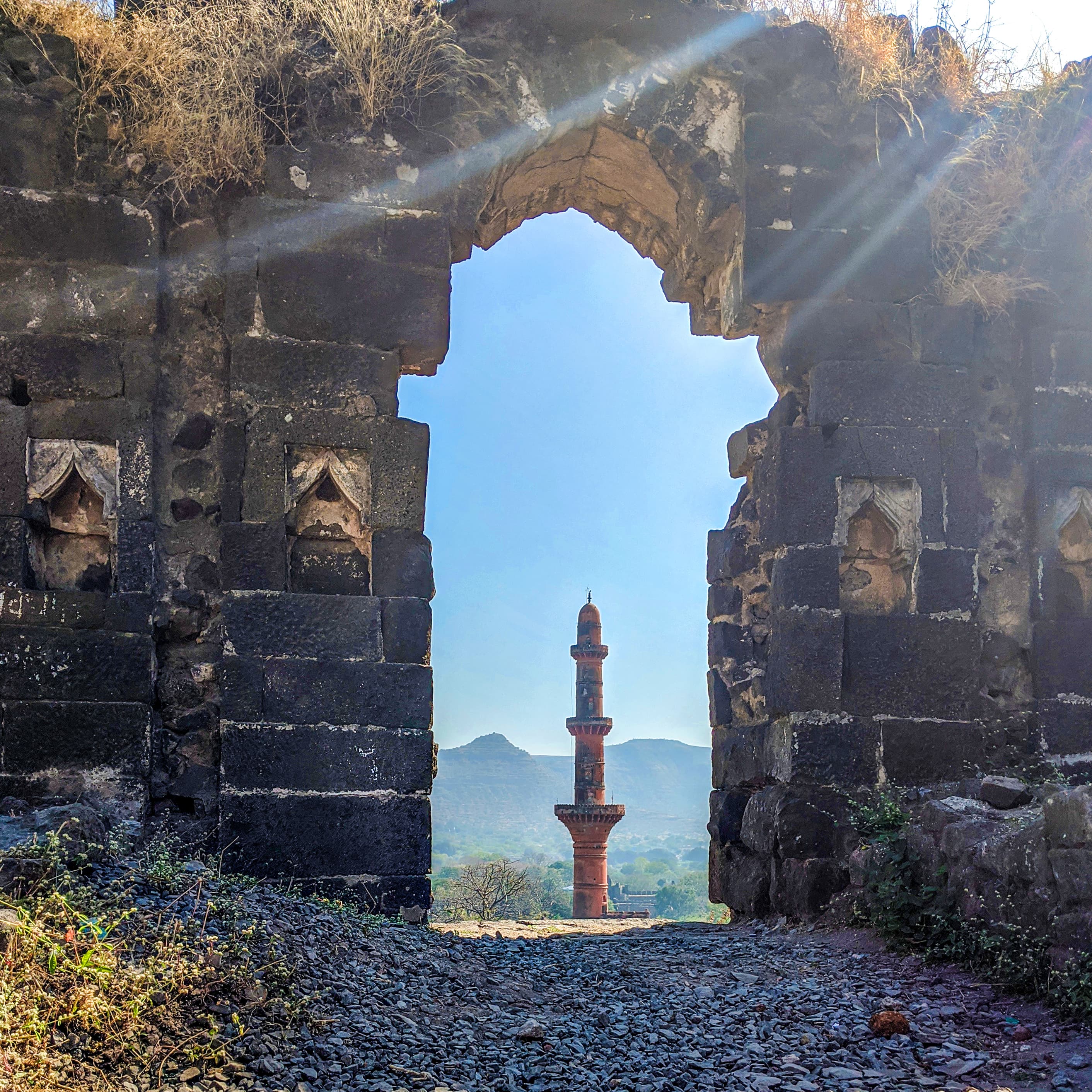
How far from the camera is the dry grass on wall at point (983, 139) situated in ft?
22.7

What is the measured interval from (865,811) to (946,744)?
0.85 m

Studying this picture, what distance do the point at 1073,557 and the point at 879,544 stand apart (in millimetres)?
1181

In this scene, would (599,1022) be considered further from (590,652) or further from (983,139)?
(590,652)

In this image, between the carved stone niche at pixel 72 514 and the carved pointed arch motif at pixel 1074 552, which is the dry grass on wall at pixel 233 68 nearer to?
the carved stone niche at pixel 72 514

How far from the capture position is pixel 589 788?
74.0 ft

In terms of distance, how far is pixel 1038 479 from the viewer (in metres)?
6.72

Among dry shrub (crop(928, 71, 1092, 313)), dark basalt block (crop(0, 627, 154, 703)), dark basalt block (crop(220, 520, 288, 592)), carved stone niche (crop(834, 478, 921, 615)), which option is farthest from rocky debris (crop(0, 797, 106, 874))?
dry shrub (crop(928, 71, 1092, 313))

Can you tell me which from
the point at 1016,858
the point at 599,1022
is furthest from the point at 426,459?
the point at 1016,858

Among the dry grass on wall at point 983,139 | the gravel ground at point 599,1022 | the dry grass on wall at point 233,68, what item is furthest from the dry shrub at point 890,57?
the gravel ground at point 599,1022

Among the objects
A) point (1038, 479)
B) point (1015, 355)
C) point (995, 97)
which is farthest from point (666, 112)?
point (1038, 479)

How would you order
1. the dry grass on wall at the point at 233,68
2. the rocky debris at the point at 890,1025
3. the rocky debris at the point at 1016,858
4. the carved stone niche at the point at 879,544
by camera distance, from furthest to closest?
the carved stone niche at the point at 879,544, the dry grass on wall at the point at 233,68, the rocky debris at the point at 1016,858, the rocky debris at the point at 890,1025

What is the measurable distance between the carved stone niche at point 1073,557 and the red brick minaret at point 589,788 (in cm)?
1394

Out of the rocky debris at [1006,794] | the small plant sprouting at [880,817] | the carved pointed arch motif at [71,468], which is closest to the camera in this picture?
the rocky debris at [1006,794]

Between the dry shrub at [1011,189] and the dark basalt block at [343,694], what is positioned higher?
the dry shrub at [1011,189]
